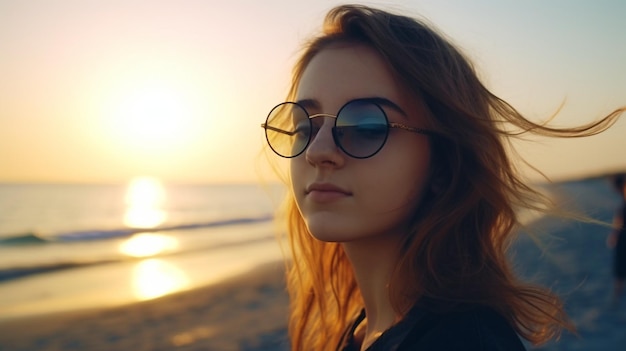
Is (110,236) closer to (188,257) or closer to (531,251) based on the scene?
(188,257)

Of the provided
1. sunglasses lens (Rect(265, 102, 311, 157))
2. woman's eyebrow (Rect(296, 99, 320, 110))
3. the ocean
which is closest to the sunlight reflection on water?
the ocean

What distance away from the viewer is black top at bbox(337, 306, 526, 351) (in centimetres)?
140

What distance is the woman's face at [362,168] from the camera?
1808mm

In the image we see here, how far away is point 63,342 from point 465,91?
7.33 metres

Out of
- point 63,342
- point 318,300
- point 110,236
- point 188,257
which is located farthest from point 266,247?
point 318,300

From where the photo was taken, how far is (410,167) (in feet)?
6.07

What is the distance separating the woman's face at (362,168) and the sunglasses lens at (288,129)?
0.34 feet

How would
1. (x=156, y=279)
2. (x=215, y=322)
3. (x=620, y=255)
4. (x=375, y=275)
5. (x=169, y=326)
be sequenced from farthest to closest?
(x=156, y=279) < (x=215, y=322) < (x=620, y=255) < (x=169, y=326) < (x=375, y=275)

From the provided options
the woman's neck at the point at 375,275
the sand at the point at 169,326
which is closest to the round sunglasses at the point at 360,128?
the woman's neck at the point at 375,275

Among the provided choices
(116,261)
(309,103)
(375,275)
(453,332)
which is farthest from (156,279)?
(453,332)

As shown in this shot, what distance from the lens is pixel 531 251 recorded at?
1505 cm

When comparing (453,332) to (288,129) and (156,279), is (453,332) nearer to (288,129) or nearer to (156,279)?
(288,129)

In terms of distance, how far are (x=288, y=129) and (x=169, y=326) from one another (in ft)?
22.5

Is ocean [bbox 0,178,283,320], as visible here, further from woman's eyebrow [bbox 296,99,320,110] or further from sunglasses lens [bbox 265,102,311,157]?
woman's eyebrow [bbox 296,99,320,110]
